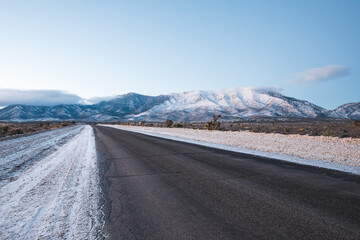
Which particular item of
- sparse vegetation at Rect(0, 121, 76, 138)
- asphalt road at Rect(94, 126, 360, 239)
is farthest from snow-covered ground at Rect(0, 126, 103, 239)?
sparse vegetation at Rect(0, 121, 76, 138)

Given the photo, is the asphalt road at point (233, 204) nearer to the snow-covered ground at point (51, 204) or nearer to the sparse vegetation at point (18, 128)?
the snow-covered ground at point (51, 204)

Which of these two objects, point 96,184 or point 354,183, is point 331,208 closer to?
point 354,183

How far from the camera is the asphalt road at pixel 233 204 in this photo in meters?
3.13

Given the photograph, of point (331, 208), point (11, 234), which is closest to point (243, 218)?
point (331, 208)

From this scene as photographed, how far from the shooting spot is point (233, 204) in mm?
4113

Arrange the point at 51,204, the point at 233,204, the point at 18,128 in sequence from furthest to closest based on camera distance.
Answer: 1. the point at 18,128
2. the point at 51,204
3. the point at 233,204

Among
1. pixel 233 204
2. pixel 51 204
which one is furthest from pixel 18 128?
pixel 233 204

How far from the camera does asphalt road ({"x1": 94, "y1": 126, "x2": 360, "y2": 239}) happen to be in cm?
313

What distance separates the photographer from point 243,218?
11.5ft

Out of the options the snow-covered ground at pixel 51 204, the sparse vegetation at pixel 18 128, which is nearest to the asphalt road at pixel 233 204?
the snow-covered ground at pixel 51 204

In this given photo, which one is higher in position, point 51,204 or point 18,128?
point 51,204

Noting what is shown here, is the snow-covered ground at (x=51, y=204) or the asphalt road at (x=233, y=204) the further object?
the snow-covered ground at (x=51, y=204)

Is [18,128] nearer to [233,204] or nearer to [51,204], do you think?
[51,204]

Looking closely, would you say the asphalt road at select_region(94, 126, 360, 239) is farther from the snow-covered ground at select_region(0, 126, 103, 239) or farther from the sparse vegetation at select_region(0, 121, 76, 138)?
the sparse vegetation at select_region(0, 121, 76, 138)
